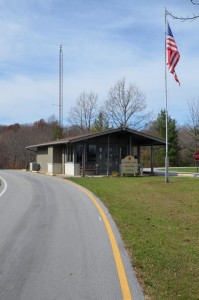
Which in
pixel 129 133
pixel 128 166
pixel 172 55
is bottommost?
pixel 128 166

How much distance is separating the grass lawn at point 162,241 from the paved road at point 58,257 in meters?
0.25

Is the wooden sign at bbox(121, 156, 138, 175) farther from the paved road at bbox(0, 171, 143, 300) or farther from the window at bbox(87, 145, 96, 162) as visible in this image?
the paved road at bbox(0, 171, 143, 300)

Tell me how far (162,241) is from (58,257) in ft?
7.22

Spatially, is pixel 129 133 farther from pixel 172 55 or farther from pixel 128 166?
pixel 172 55

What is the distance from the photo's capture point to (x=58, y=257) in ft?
24.3

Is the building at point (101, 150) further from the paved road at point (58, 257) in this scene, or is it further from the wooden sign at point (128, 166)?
the paved road at point (58, 257)

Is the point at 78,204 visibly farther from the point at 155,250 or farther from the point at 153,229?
the point at 155,250

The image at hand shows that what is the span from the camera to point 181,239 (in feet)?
28.5

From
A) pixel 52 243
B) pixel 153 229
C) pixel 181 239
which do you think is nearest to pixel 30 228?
pixel 52 243

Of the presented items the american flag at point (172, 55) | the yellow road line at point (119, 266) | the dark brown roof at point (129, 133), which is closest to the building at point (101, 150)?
the dark brown roof at point (129, 133)

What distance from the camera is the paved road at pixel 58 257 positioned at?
5.59 metres

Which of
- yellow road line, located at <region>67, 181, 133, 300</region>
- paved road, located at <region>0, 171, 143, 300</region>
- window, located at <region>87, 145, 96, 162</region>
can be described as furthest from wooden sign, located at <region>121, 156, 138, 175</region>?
yellow road line, located at <region>67, 181, 133, 300</region>

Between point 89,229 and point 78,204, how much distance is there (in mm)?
5143

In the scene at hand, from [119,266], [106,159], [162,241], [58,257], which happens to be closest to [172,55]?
[106,159]
